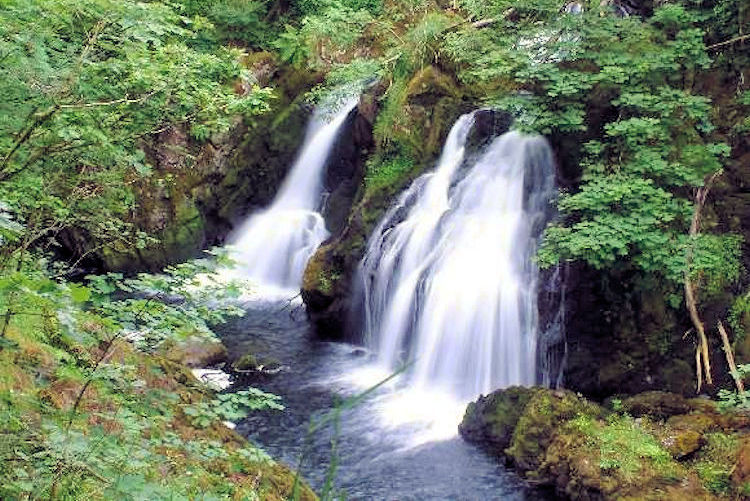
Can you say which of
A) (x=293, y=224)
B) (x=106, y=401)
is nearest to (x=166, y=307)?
(x=106, y=401)

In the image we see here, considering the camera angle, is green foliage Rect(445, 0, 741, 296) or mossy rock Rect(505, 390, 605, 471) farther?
green foliage Rect(445, 0, 741, 296)

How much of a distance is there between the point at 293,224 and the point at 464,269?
19.2 ft

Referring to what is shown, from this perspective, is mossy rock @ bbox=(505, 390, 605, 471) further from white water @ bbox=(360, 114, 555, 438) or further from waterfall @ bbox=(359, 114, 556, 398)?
waterfall @ bbox=(359, 114, 556, 398)

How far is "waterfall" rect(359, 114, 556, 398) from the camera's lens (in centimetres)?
866

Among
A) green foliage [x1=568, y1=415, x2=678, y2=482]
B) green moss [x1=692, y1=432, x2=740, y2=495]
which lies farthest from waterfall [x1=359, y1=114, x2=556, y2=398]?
green moss [x1=692, y1=432, x2=740, y2=495]

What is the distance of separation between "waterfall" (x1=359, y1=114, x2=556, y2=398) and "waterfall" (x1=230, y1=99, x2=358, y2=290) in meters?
3.38

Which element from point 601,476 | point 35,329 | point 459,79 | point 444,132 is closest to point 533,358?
point 601,476

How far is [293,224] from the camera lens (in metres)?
14.2

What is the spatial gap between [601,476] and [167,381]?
158 inches

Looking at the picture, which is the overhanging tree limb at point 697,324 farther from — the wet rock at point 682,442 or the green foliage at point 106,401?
the green foliage at point 106,401

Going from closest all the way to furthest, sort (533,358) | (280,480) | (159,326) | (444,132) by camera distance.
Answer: (159,326)
(280,480)
(533,358)
(444,132)

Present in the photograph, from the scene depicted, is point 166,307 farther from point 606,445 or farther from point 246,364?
point 246,364

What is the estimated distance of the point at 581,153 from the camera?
9.12 metres

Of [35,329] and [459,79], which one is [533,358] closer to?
[459,79]
